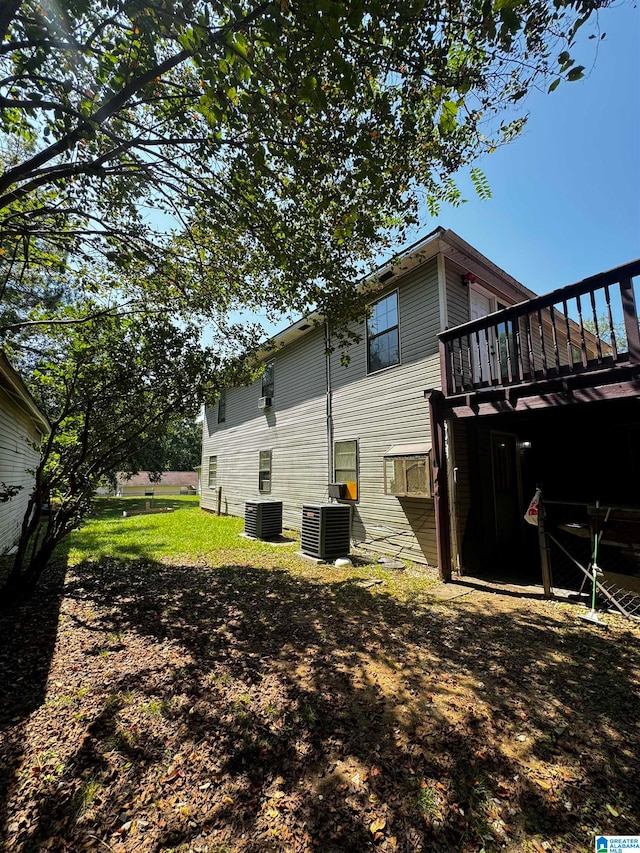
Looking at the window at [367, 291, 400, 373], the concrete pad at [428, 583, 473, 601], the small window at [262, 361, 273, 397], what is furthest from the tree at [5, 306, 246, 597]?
the small window at [262, 361, 273, 397]

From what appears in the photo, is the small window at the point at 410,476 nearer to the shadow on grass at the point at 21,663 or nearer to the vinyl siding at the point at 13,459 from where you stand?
the shadow on grass at the point at 21,663

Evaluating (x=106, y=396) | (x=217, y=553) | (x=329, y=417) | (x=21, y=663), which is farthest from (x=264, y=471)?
(x=21, y=663)

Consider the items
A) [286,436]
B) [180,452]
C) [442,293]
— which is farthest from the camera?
[180,452]

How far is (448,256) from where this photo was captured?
6.77 metres

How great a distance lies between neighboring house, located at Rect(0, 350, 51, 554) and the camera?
20.4 ft

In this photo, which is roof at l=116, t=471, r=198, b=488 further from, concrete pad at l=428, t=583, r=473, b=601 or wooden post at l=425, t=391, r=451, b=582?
concrete pad at l=428, t=583, r=473, b=601

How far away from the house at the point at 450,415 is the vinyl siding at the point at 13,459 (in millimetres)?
6634

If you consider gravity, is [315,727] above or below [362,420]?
below

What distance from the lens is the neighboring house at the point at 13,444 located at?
6.23 m

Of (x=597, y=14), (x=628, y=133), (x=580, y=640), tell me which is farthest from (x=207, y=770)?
(x=628, y=133)

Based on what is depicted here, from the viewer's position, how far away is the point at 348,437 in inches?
341

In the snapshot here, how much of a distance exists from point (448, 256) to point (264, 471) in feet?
28.2

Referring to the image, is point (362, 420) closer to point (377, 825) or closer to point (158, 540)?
point (158, 540)

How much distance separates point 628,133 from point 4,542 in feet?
46.9
